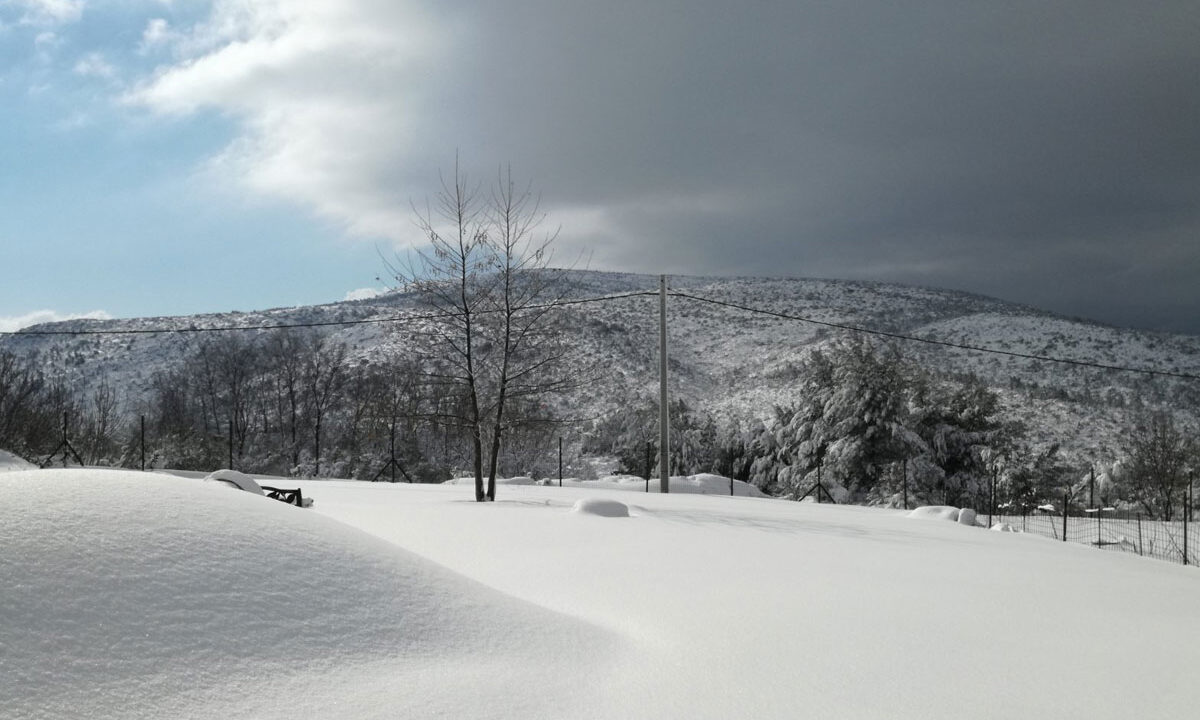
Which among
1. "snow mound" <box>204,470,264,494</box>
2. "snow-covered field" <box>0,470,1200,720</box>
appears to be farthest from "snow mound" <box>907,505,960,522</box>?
"snow mound" <box>204,470,264,494</box>

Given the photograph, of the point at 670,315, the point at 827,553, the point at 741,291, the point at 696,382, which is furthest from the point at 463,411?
the point at 741,291

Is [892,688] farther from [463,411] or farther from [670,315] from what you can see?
[670,315]

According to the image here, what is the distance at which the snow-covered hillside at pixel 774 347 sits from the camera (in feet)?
134

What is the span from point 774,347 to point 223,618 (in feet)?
174

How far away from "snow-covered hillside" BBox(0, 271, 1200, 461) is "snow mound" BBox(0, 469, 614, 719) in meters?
31.5

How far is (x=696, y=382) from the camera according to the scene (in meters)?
49.7

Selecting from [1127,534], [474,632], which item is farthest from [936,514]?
[474,632]

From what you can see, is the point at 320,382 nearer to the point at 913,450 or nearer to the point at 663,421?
the point at 663,421

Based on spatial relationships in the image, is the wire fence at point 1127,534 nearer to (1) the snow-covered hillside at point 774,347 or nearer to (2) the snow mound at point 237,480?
(2) the snow mound at point 237,480

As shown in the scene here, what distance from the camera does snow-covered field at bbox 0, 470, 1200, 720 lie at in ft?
9.93

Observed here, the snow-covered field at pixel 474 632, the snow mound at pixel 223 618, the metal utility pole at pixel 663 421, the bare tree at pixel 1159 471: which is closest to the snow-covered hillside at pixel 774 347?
the bare tree at pixel 1159 471

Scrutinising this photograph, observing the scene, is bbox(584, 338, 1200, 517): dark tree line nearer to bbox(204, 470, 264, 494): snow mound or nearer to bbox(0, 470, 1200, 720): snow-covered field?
bbox(204, 470, 264, 494): snow mound

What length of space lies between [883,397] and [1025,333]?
100ft

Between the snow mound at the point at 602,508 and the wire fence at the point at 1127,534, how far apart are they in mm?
8780
